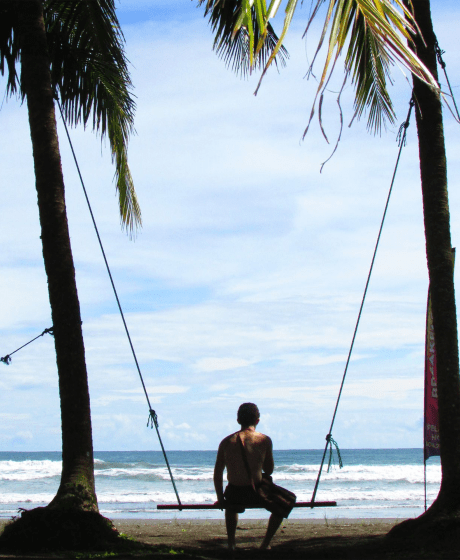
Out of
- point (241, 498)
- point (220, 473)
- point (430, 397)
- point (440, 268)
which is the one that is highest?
point (440, 268)

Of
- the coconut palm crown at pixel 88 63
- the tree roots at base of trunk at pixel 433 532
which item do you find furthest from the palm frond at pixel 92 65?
the tree roots at base of trunk at pixel 433 532

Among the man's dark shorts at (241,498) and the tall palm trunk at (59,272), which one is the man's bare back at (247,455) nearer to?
the man's dark shorts at (241,498)

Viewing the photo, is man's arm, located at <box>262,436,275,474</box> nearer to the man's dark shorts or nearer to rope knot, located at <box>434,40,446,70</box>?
the man's dark shorts

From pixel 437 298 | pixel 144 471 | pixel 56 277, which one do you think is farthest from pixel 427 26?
pixel 144 471

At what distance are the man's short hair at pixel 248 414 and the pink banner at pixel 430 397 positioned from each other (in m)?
1.63

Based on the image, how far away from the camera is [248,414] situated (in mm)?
4375

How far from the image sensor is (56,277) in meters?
4.92

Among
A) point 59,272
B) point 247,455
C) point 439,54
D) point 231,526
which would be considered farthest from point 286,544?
point 439,54

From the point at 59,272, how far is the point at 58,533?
1.90m

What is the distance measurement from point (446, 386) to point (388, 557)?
4.38 ft

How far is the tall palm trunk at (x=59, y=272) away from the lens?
15.5 feet

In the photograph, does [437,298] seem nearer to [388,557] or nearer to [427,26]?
[388,557]

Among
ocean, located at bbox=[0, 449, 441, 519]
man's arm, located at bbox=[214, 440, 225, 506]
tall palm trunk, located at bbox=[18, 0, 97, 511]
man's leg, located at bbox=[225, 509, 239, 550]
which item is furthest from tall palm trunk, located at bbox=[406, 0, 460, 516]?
ocean, located at bbox=[0, 449, 441, 519]

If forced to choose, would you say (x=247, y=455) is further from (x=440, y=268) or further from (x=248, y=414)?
(x=440, y=268)
